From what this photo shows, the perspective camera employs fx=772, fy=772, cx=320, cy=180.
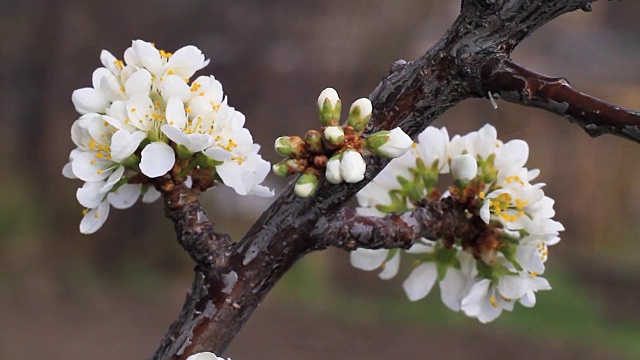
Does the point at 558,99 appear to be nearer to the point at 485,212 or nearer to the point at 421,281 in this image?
the point at 485,212

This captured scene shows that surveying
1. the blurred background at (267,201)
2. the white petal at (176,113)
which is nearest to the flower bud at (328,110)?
the white petal at (176,113)

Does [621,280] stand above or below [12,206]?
below

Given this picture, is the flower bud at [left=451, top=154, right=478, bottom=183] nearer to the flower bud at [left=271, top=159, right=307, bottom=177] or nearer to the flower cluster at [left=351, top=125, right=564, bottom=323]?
the flower cluster at [left=351, top=125, right=564, bottom=323]

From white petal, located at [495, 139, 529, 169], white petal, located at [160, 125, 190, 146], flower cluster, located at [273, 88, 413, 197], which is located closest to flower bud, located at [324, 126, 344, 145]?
flower cluster, located at [273, 88, 413, 197]

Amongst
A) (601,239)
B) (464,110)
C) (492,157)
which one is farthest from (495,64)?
(601,239)

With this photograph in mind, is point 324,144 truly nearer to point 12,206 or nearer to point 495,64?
point 495,64

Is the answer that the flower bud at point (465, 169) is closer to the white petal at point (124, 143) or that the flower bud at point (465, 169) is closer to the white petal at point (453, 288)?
the white petal at point (453, 288)

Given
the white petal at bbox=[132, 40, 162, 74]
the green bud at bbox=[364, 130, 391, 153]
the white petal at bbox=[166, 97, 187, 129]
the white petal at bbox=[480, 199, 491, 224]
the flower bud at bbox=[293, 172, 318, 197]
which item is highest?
the white petal at bbox=[132, 40, 162, 74]
